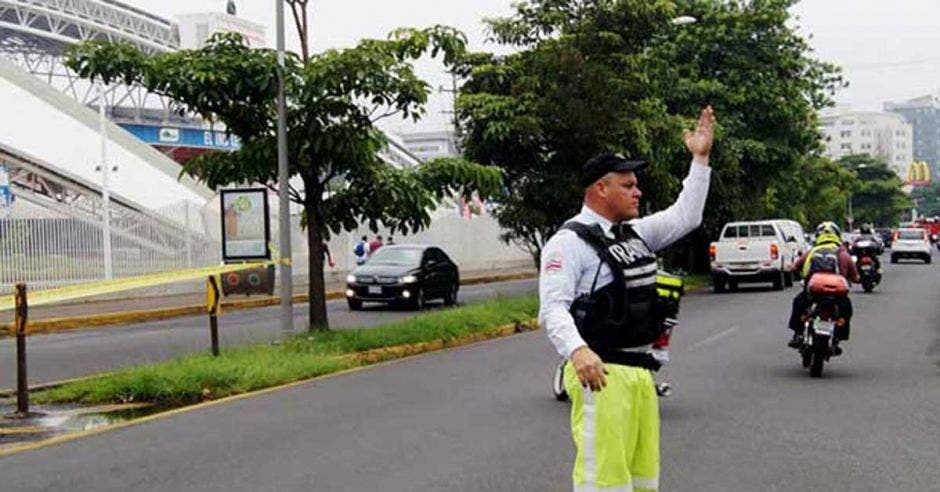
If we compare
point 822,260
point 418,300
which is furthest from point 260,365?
point 418,300

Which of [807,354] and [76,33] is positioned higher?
[76,33]

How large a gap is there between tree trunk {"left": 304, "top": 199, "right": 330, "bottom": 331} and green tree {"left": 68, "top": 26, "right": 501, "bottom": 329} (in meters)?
0.01

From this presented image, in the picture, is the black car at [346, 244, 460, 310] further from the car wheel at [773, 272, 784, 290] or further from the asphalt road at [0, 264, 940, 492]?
the asphalt road at [0, 264, 940, 492]

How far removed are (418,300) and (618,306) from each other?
18914 mm

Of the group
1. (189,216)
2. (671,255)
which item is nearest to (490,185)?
(189,216)

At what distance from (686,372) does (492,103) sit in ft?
36.1

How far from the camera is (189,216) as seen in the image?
29.0 meters

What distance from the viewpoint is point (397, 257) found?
2420 centimetres

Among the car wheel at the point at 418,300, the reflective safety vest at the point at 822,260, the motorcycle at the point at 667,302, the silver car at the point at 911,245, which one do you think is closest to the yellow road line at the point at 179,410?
the motorcycle at the point at 667,302

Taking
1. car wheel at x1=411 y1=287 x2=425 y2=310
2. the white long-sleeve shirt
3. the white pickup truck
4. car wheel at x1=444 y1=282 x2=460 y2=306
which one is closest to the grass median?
car wheel at x1=411 y1=287 x2=425 y2=310

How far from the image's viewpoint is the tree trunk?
14680mm

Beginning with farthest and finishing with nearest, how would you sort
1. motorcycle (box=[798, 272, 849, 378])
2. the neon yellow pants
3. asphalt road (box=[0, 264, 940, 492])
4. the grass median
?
motorcycle (box=[798, 272, 849, 378]), the grass median, asphalt road (box=[0, 264, 940, 492]), the neon yellow pants

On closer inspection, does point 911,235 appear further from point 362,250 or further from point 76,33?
point 76,33

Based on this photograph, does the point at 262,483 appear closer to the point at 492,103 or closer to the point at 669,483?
the point at 669,483
